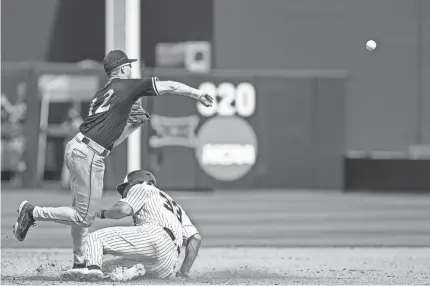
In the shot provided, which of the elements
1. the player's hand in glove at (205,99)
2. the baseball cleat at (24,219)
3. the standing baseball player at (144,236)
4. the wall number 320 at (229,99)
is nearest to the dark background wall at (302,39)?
the wall number 320 at (229,99)

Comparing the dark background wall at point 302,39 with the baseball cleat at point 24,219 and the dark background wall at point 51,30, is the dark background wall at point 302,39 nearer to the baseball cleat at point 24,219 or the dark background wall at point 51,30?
the dark background wall at point 51,30

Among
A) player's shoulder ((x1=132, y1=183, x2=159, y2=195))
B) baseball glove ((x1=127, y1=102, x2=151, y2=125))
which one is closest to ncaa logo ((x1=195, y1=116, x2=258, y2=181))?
baseball glove ((x1=127, y1=102, x2=151, y2=125))

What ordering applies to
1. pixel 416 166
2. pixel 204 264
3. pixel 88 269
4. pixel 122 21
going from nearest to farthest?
pixel 88 269 → pixel 204 264 → pixel 122 21 → pixel 416 166

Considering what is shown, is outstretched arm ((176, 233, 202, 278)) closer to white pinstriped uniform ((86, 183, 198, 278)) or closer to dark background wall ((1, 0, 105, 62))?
white pinstriped uniform ((86, 183, 198, 278))

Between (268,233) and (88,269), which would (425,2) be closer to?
(268,233)

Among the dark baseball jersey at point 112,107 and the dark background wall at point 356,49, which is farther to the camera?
the dark background wall at point 356,49

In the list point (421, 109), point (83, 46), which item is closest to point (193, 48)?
point (83, 46)

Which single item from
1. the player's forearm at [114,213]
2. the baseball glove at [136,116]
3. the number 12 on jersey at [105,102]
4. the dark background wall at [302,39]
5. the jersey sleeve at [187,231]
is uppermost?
the dark background wall at [302,39]

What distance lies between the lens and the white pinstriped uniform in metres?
7.84

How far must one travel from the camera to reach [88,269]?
771cm

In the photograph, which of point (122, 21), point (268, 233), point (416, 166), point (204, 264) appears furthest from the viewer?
point (416, 166)

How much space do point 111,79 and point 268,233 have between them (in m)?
5.15

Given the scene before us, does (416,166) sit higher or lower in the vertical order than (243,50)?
lower

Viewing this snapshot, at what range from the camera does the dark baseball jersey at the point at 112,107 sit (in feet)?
26.2
